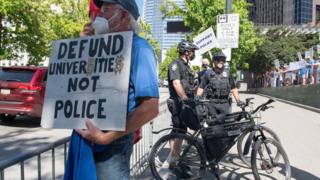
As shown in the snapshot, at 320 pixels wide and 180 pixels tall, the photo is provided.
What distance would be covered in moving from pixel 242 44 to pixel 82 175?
36.9 metres

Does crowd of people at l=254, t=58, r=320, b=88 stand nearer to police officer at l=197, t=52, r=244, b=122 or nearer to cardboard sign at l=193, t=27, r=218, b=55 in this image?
cardboard sign at l=193, t=27, r=218, b=55

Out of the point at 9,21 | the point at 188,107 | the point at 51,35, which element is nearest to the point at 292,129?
the point at 188,107

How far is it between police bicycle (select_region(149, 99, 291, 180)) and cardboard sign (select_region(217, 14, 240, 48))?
5.49m

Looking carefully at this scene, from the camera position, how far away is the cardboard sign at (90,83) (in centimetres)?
270

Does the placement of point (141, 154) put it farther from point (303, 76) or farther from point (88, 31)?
point (303, 76)

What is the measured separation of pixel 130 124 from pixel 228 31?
9.51m

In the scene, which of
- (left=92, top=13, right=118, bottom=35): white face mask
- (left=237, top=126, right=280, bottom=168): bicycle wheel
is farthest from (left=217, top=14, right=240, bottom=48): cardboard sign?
(left=92, top=13, right=118, bottom=35): white face mask

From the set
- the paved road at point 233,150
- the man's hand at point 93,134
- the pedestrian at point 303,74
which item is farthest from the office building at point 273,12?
the man's hand at point 93,134

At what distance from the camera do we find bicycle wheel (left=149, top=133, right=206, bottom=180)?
6.31 metres

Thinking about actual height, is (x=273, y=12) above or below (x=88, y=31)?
above

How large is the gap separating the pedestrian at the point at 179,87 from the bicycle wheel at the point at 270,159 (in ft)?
3.26

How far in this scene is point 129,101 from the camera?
275 cm

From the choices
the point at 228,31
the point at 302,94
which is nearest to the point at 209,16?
the point at 302,94

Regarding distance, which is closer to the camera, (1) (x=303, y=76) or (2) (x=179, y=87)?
(2) (x=179, y=87)
